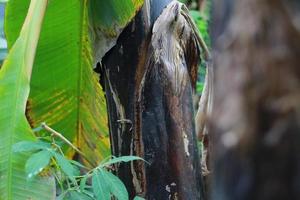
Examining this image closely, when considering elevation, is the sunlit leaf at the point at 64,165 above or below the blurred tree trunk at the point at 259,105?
below

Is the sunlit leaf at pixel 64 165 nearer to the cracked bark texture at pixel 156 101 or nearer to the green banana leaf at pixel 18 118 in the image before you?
the green banana leaf at pixel 18 118

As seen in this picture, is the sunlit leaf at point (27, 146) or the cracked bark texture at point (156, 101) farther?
the cracked bark texture at point (156, 101)

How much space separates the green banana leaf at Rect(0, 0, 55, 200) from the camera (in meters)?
1.27

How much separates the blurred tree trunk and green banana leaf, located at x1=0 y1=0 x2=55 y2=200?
915 millimetres

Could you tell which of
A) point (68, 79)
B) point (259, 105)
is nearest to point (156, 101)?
point (68, 79)

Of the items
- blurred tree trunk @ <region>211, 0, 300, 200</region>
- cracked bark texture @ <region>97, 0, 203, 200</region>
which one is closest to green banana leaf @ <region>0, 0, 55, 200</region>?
cracked bark texture @ <region>97, 0, 203, 200</region>

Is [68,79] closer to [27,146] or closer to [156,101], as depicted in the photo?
[156,101]

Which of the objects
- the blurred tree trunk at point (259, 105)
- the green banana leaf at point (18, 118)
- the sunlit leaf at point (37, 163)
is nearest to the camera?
the blurred tree trunk at point (259, 105)

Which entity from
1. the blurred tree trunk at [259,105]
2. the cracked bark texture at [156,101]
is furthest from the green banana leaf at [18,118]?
the blurred tree trunk at [259,105]

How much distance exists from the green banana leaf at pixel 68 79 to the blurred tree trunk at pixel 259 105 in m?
1.24

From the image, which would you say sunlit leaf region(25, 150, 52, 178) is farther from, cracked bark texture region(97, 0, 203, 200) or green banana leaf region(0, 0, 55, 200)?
cracked bark texture region(97, 0, 203, 200)

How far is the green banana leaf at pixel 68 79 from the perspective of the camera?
5.53ft

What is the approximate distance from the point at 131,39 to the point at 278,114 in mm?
1134

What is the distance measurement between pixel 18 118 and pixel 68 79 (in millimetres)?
497
